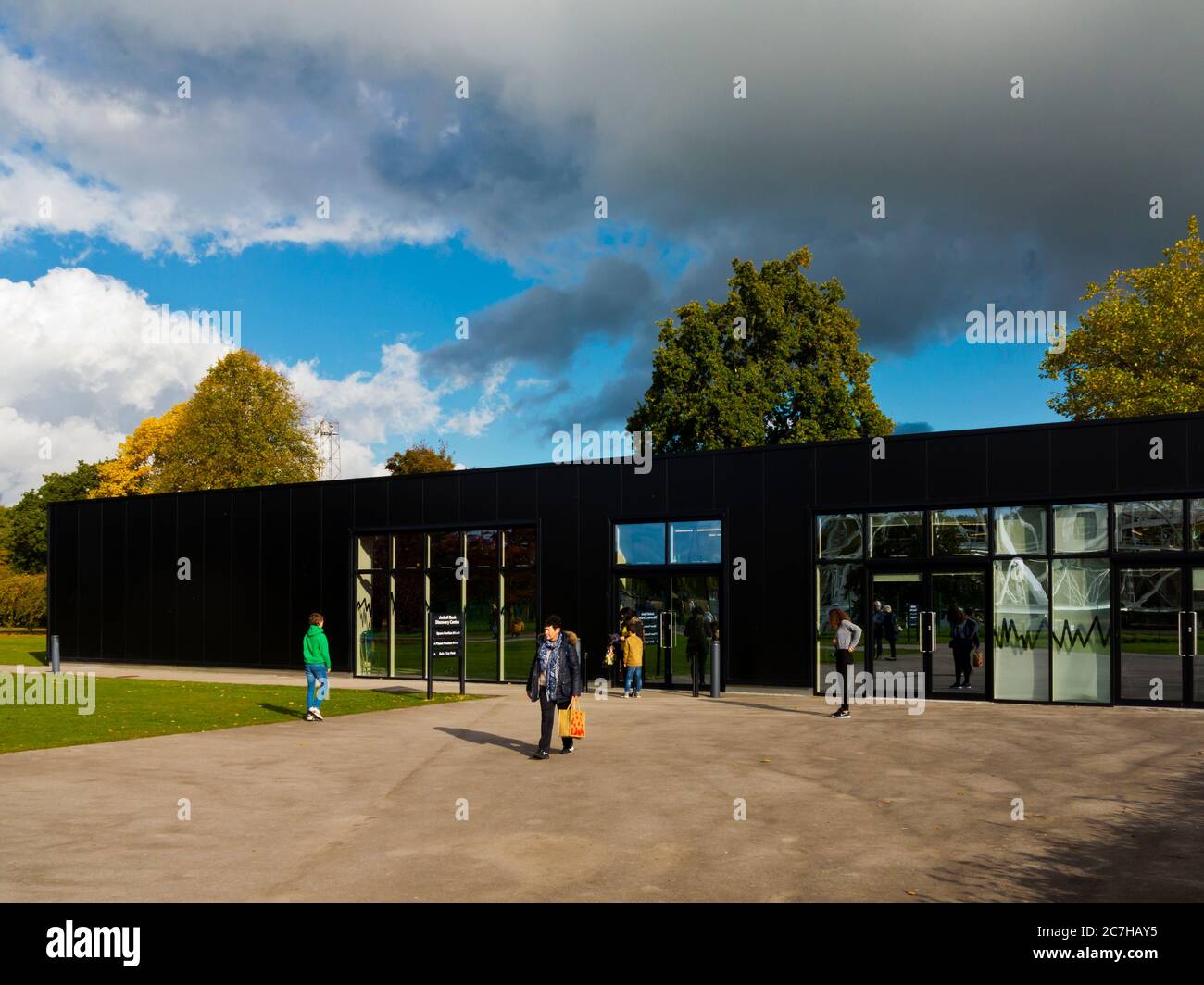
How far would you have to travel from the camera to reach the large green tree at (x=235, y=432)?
2110 inches

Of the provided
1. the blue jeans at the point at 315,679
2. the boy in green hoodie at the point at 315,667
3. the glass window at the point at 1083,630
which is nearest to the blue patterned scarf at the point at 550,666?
the boy in green hoodie at the point at 315,667

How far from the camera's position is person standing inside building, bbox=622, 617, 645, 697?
21453 mm

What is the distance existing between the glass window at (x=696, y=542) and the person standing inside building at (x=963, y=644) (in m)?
4.93

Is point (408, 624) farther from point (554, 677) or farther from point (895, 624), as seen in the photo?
point (554, 677)

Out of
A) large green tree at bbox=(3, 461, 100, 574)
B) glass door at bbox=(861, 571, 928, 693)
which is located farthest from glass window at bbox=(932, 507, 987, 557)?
large green tree at bbox=(3, 461, 100, 574)

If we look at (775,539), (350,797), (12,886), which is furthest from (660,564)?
(12,886)

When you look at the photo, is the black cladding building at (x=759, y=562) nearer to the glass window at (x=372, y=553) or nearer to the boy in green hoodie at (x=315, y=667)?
the glass window at (x=372, y=553)

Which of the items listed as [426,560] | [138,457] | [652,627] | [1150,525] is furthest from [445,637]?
[138,457]

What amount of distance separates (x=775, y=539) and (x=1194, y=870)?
14.4m

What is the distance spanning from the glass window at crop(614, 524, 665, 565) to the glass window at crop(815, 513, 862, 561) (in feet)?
11.6

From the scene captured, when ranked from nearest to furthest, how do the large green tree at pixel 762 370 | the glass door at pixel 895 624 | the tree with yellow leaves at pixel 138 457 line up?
the glass door at pixel 895 624
the large green tree at pixel 762 370
the tree with yellow leaves at pixel 138 457

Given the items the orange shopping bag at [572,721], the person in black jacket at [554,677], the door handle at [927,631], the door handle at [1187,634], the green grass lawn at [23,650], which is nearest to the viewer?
the person in black jacket at [554,677]

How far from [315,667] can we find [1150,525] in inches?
564
